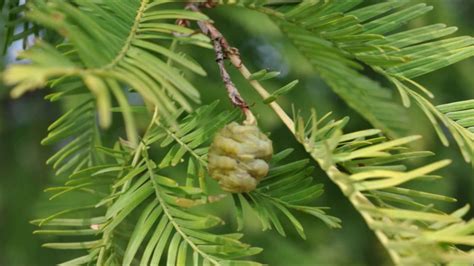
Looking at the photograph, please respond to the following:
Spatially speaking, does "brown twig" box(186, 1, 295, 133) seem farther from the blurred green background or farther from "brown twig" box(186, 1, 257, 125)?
the blurred green background

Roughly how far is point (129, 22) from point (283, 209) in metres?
0.15

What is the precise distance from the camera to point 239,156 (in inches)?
15.8

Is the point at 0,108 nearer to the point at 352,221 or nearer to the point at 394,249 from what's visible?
the point at 352,221

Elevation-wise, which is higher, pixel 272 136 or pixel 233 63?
pixel 233 63

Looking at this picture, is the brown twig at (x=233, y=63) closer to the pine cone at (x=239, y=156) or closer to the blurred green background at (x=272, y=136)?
the pine cone at (x=239, y=156)

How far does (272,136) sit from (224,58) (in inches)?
26.4

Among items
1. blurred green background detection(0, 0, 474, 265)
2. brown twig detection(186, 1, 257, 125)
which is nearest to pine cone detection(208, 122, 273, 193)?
brown twig detection(186, 1, 257, 125)

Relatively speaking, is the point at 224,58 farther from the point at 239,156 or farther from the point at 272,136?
the point at 272,136

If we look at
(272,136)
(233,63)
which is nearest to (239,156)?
(233,63)

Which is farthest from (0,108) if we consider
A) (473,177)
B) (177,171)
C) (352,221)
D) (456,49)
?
(456,49)

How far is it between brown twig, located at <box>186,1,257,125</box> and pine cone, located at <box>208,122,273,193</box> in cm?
2

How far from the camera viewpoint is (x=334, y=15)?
0.40 m

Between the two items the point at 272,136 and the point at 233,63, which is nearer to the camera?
the point at 233,63

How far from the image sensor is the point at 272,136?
1112 mm
